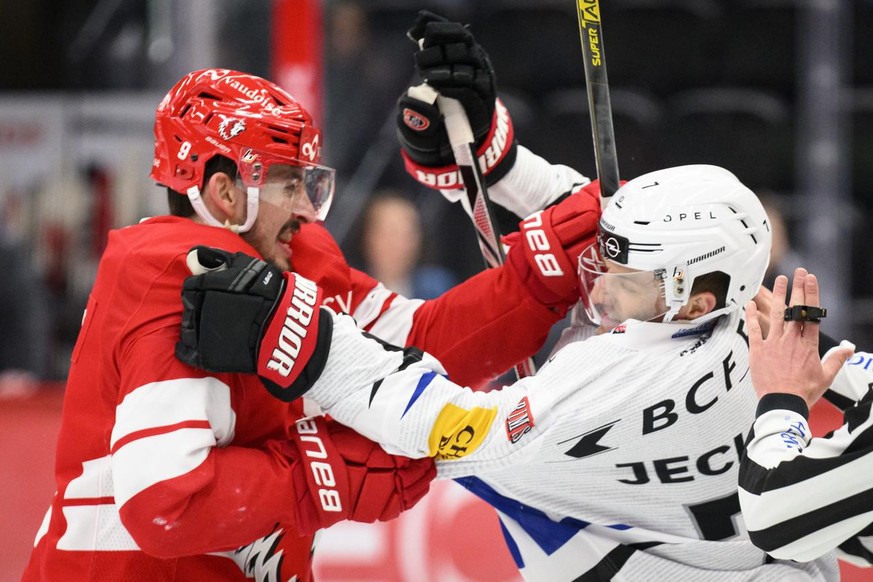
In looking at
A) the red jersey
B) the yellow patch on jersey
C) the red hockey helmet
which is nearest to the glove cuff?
the red hockey helmet

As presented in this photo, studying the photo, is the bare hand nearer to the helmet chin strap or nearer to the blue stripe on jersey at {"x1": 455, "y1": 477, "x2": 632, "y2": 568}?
the blue stripe on jersey at {"x1": 455, "y1": 477, "x2": 632, "y2": 568}

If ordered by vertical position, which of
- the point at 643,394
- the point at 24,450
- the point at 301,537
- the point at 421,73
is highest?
the point at 421,73

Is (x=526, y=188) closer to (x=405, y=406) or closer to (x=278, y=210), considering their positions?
(x=278, y=210)

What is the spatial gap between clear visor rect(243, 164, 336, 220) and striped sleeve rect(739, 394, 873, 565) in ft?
3.14

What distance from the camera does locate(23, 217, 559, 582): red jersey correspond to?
188cm

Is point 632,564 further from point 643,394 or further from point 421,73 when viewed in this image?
point 421,73

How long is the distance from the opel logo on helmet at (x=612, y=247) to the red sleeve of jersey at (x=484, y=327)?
0.32m

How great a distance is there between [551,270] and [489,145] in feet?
1.30

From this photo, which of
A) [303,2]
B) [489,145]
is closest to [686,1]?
[303,2]

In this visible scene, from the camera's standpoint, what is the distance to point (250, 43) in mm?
5652

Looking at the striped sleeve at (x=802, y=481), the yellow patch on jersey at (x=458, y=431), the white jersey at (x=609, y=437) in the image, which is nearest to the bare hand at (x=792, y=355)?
the striped sleeve at (x=802, y=481)

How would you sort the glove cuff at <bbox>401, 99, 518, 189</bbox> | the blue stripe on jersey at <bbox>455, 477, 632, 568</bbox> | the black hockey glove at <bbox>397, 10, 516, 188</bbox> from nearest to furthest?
the blue stripe on jersey at <bbox>455, 477, 632, 568</bbox> → the black hockey glove at <bbox>397, 10, 516, 188</bbox> → the glove cuff at <bbox>401, 99, 518, 189</bbox>

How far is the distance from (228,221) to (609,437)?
826mm

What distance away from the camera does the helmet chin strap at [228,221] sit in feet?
7.10
